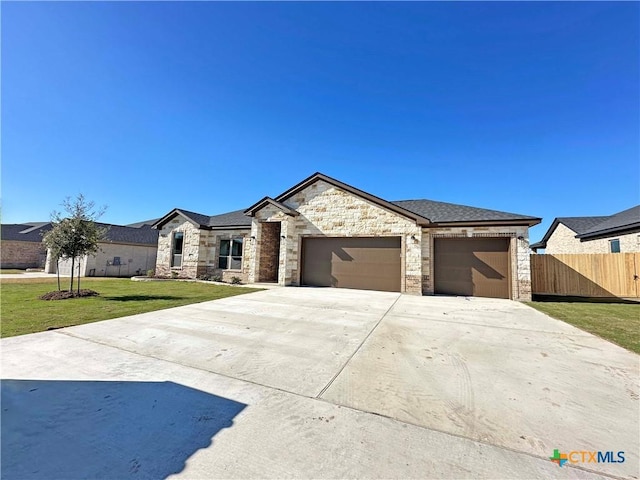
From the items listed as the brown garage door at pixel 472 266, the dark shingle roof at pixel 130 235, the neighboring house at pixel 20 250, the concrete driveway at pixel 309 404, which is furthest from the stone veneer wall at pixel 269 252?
the neighboring house at pixel 20 250

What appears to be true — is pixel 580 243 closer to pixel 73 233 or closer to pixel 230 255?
pixel 230 255

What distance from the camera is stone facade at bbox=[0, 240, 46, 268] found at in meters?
26.0

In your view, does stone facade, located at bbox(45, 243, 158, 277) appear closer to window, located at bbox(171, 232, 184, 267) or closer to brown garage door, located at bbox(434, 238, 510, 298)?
Answer: window, located at bbox(171, 232, 184, 267)

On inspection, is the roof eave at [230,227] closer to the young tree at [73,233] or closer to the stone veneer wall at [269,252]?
the stone veneer wall at [269,252]

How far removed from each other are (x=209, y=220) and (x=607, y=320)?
21967 mm

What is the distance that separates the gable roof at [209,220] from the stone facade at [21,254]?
1953 centimetres

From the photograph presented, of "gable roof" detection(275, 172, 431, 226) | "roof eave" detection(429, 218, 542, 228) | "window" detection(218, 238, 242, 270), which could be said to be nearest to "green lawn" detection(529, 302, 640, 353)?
"roof eave" detection(429, 218, 542, 228)

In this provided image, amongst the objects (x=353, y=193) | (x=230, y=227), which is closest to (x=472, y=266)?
(x=353, y=193)

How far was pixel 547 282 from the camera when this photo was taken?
13.2m

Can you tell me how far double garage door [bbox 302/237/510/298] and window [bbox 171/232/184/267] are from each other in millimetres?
9931

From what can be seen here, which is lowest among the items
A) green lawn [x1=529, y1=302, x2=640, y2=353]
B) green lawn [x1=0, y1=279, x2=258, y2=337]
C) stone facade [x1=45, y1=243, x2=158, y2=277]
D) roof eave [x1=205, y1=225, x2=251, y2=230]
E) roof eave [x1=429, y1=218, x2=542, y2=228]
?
green lawn [x1=0, y1=279, x2=258, y2=337]

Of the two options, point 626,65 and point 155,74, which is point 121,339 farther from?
point 626,65

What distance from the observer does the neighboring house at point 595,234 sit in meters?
13.8

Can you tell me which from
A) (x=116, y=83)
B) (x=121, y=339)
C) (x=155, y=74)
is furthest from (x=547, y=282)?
(x=116, y=83)
